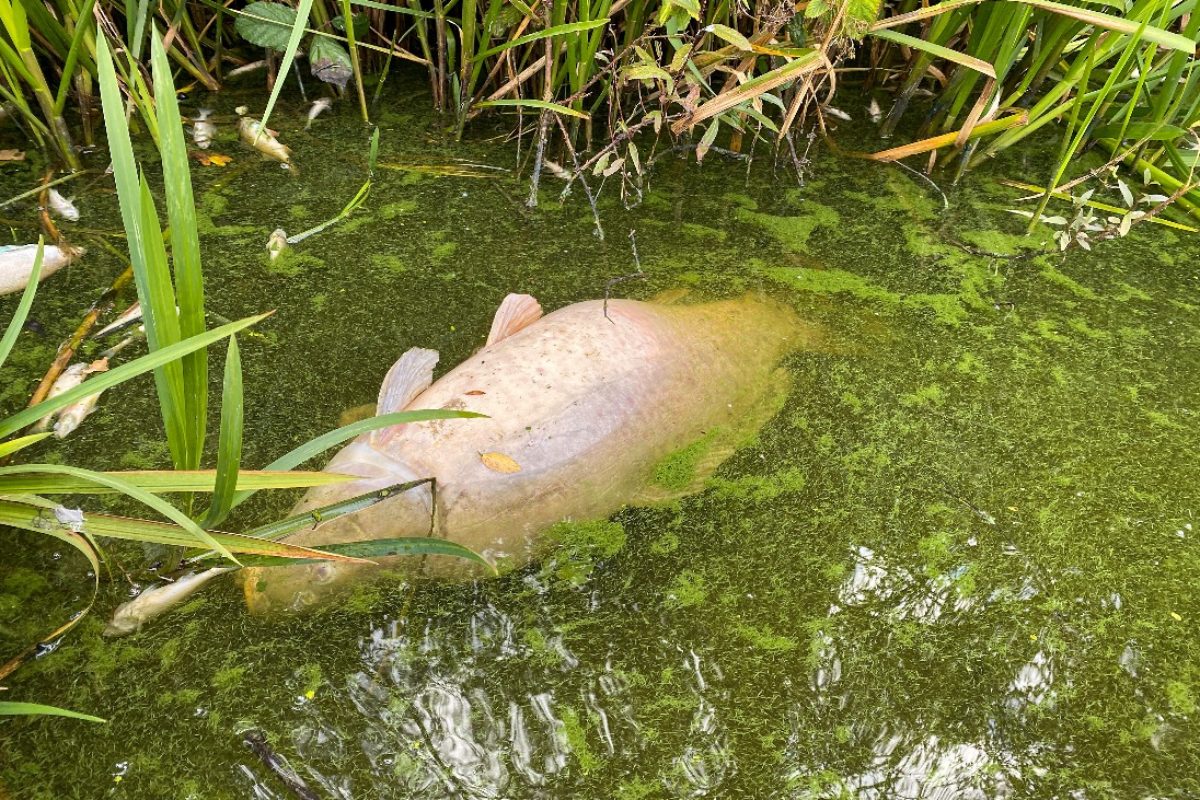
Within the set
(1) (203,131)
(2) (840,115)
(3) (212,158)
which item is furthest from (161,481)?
(2) (840,115)

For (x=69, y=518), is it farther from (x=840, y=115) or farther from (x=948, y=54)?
(x=840, y=115)

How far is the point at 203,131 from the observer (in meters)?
2.47

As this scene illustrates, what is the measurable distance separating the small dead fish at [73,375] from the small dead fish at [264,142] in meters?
0.84

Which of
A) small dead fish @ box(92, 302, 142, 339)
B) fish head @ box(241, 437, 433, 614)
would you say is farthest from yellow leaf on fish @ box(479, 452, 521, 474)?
small dead fish @ box(92, 302, 142, 339)

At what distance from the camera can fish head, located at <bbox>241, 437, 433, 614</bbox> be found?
1428 mm

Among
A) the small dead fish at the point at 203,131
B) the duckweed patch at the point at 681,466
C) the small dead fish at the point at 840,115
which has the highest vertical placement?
the small dead fish at the point at 840,115

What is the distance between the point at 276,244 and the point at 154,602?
998 mm

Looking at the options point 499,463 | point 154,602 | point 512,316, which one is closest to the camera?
point 154,602

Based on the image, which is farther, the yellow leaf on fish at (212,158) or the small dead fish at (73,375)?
the yellow leaf on fish at (212,158)

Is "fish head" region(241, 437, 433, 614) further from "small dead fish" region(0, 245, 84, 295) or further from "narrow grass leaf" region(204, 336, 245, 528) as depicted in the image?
"small dead fish" region(0, 245, 84, 295)

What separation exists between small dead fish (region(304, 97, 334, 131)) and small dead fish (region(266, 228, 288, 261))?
1.82ft

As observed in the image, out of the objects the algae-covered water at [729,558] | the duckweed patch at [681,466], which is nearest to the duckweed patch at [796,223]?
the algae-covered water at [729,558]

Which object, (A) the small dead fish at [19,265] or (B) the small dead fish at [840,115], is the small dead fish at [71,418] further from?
(B) the small dead fish at [840,115]

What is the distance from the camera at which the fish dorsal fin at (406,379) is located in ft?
5.51
